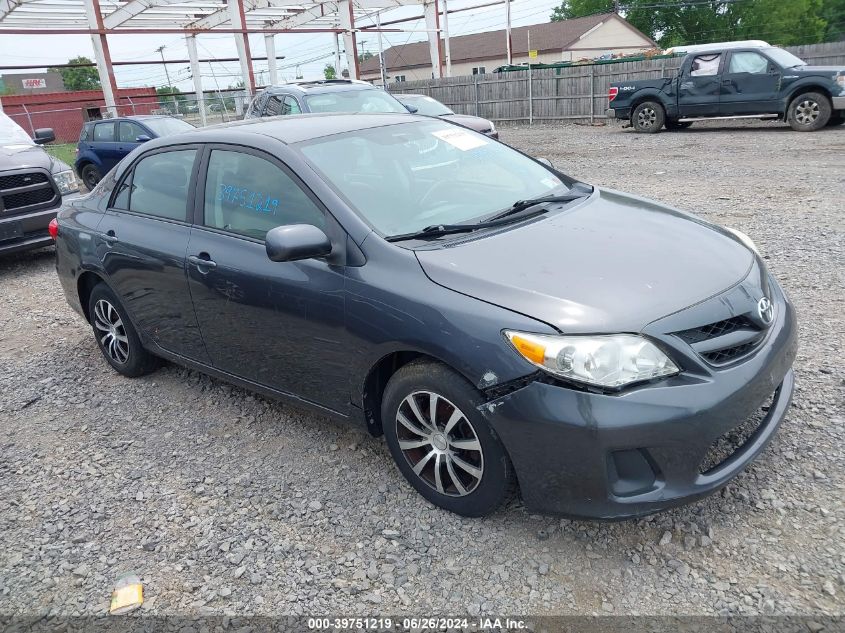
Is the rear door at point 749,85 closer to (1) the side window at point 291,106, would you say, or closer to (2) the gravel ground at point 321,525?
(1) the side window at point 291,106

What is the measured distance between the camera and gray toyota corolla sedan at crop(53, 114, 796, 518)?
2.42 m

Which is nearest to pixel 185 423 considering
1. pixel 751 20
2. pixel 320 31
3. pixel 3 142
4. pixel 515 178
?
pixel 515 178

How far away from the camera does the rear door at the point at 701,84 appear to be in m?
14.9

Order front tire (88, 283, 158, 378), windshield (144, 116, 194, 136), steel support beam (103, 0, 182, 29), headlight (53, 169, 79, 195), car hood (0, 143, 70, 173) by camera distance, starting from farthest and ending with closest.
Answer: steel support beam (103, 0, 182, 29), windshield (144, 116, 194, 136), headlight (53, 169, 79, 195), car hood (0, 143, 70, 173), front tire (88, 283, 158, 378)

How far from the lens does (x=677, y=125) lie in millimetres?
16453

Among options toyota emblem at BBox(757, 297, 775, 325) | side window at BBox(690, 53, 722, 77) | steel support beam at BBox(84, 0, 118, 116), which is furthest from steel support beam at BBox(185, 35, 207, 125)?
toyota emblem at BBox(757, 297, 775, 325)

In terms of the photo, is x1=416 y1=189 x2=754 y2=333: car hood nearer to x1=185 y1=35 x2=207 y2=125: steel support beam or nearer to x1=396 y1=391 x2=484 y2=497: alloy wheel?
x1=396 y1=391 x2=484 y2=497: alloy wheel

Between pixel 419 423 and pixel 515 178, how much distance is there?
1.65 m

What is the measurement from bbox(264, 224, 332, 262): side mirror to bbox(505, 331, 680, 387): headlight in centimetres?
110

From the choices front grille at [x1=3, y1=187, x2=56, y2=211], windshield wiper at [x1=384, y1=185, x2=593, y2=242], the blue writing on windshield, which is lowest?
front grille at [x1=3, y1=187, x2=56, y2=211]

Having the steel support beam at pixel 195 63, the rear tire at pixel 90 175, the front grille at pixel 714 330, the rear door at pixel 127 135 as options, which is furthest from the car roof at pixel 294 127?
the steel support beam at pixel 195 63

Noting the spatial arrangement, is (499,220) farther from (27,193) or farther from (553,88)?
(553,88)

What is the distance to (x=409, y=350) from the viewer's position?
9.17 ft

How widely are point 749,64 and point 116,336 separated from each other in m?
14.5
